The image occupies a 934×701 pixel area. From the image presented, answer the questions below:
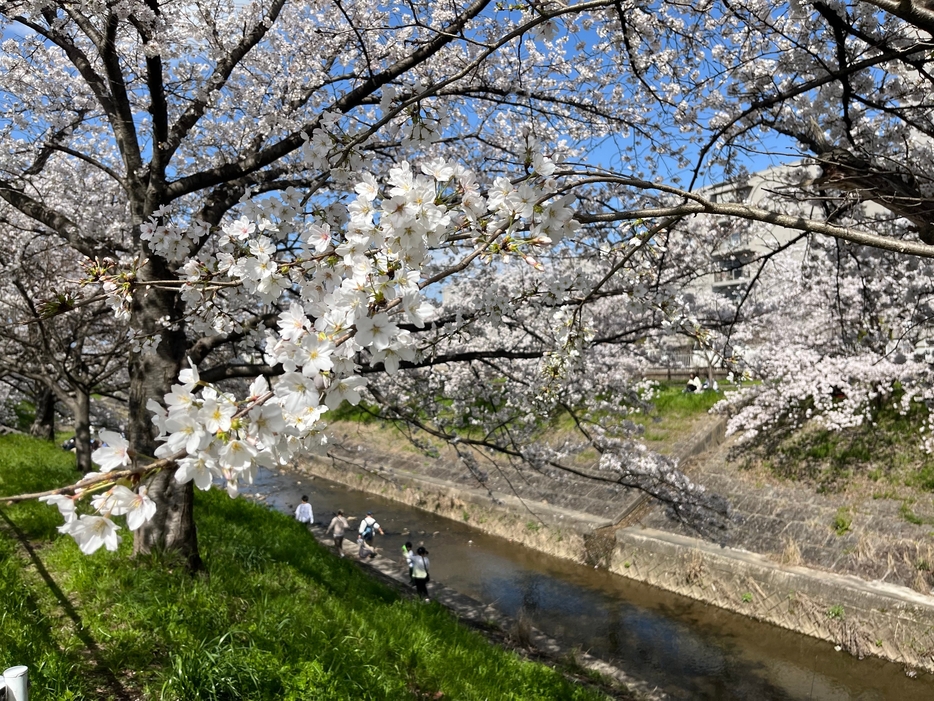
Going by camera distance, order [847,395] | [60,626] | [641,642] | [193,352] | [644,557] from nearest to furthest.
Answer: [60,626]
[193,352]
[641,642]
[644,557]
[847,395]

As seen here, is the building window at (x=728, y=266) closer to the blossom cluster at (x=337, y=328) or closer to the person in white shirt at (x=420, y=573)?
the blossom cluster at (x=337, y=328)

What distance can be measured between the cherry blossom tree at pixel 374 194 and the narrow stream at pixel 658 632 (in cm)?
297

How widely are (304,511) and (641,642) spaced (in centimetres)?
779

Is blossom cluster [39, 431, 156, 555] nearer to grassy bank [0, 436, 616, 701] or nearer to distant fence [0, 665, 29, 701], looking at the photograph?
distant fence [0, 665, 29, 701]

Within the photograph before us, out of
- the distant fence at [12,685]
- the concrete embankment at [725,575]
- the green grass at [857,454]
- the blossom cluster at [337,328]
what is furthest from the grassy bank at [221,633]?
the green grass at [857,454]

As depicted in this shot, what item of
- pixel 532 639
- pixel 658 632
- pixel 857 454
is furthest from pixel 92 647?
pixel 857 454

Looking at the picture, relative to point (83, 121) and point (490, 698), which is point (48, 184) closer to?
point (83, 121)

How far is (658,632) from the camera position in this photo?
10383mm

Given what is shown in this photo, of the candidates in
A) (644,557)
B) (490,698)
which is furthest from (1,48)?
(644,557)

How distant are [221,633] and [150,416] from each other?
6.99 ft

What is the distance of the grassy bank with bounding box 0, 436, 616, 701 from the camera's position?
11.4 feet

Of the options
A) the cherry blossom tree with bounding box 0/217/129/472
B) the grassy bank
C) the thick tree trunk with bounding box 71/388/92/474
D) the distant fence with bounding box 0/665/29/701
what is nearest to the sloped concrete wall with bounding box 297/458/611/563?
the thick tree trunk with bounding box 71/388/92/474

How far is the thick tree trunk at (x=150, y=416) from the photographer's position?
5.03m

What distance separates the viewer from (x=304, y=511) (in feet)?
45.9
